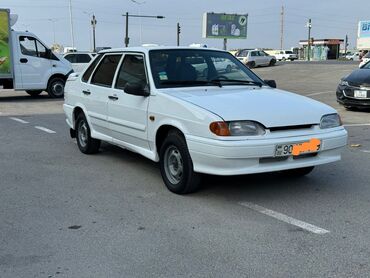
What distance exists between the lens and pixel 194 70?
614 cm

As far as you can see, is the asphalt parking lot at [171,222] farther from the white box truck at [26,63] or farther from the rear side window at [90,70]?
the white box truck at [26,63]

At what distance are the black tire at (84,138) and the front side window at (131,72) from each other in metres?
1.25

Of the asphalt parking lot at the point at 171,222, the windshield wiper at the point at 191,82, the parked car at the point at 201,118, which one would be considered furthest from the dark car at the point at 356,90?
the windshield wiper at the point at 191,82

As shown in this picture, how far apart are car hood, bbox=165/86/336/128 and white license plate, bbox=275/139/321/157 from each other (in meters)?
0.21

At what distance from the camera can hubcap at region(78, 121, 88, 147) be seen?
24.9 feet

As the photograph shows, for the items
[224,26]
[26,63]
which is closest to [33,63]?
[26,63]

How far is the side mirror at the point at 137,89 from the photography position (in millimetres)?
5732

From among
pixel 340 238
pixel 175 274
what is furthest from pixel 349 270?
pixel 175 274

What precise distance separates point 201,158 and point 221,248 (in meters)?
1.18

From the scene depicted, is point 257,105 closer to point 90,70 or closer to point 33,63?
point 90,70

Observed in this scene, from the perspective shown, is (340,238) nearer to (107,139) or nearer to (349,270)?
(349,270)

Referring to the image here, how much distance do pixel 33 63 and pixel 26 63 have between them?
0.83 feet

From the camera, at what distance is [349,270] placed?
3.59 meters

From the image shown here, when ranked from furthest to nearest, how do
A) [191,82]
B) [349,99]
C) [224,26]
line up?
1. [224,26]
2. [349,99]
3. [191,82]
